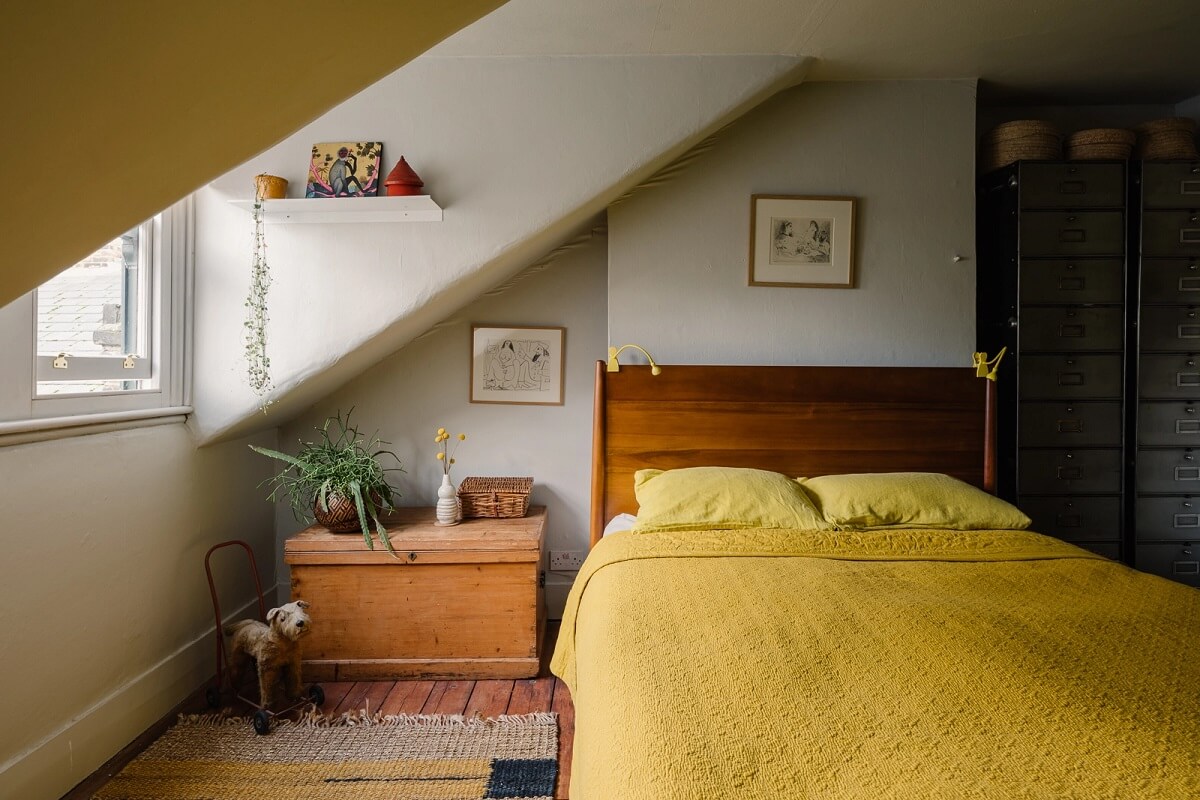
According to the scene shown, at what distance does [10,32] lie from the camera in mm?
672

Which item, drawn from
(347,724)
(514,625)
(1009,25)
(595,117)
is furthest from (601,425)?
(1009,25)

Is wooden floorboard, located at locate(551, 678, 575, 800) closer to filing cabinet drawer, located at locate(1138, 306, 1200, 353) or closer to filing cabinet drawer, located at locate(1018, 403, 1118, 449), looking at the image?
filing cabinet drawer, located at locate(1018, 403, 1118, 449)

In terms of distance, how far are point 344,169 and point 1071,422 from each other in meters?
2.87

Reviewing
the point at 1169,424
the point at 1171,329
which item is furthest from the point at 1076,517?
the point at 1171,329

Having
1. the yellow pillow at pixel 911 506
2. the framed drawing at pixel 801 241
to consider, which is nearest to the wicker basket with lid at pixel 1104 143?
the framed drawing at pixel 801 241

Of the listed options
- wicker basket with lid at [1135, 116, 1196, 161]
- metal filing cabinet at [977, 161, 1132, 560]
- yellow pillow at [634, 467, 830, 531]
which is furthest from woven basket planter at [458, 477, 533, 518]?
wicker basket with lid at [1135, 116, 1196, 161]

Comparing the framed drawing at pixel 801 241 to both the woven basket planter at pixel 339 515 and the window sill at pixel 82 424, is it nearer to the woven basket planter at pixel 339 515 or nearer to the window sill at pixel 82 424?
the woven basket planter at pixel 339 515

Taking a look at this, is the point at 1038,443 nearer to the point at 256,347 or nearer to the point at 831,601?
the point at 831,601

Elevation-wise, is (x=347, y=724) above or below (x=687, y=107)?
below

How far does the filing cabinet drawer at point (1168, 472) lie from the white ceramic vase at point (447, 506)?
266 centimetres

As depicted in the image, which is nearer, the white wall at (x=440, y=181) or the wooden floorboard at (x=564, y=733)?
the wooden floorboard at (x=564, y=733)

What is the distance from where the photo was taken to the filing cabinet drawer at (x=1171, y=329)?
2590 millimetres

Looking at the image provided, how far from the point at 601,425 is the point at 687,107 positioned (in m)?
1.18

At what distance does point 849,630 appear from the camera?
137 cm
